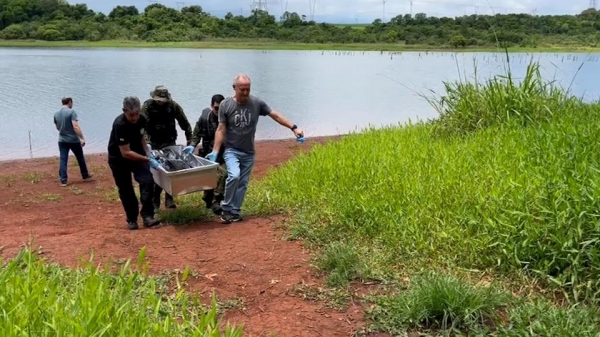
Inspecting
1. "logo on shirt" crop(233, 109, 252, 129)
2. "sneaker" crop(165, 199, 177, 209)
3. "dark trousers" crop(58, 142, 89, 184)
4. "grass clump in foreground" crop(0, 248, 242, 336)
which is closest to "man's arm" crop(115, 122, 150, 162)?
"logo on shirt" crop(233, 109, 252, 129)

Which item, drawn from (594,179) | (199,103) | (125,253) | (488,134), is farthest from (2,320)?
(199,103)

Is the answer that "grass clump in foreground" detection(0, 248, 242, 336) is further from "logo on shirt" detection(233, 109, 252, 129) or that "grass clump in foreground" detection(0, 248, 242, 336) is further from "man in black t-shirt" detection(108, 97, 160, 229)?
"logo on shirt" detection(233, 109, 252, 129)

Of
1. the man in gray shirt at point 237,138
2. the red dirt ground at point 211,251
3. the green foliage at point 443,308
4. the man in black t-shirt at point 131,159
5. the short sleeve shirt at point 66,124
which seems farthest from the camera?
the short sleeve shirt at point 66,124

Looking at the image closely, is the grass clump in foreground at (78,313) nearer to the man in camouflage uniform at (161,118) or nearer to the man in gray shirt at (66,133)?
the man in camouflage uniform at (161,118)

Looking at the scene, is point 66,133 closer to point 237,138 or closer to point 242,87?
point 237,138

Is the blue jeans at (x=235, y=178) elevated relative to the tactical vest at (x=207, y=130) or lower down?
lower down

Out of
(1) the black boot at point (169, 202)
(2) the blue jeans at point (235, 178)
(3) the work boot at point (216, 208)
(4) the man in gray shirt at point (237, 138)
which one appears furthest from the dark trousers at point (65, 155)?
(2) the blue jeans at point (235, 178)

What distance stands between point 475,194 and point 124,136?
328 cm

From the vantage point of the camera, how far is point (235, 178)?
5.79m

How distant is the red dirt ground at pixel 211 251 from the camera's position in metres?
3.67

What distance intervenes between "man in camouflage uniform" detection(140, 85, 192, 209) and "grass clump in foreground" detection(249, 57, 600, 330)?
119 centimetres

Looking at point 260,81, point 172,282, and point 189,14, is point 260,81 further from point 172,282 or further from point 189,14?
point 189,14

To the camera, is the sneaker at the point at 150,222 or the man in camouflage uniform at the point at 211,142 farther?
the man in camouflage uniform at the point at 211,142

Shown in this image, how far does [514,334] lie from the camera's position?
10.4 feet
